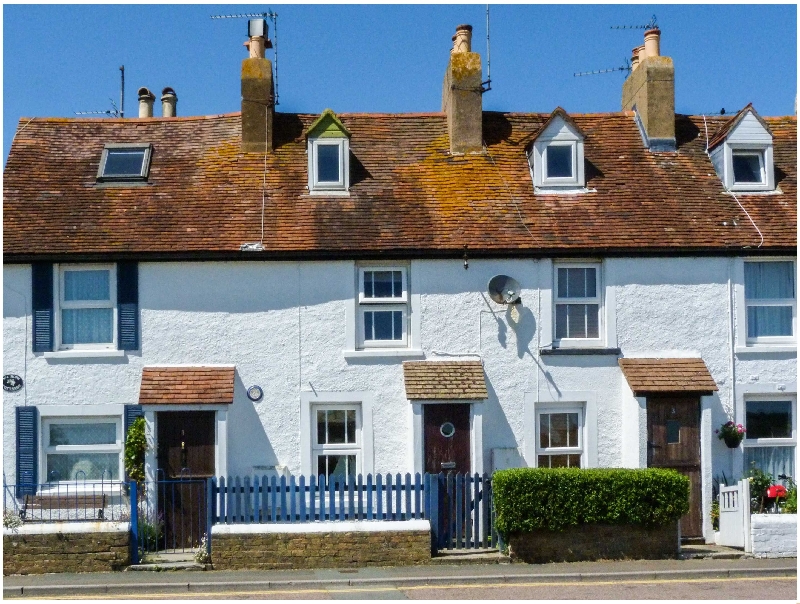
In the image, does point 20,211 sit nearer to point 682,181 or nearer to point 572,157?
point 572,157

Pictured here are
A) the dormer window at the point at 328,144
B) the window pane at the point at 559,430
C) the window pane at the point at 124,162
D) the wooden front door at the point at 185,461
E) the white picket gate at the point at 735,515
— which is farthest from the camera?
the window pane at the point at 124,162

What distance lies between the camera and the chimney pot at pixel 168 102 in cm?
2630

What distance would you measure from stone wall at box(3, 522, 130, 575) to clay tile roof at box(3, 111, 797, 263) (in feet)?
15.8

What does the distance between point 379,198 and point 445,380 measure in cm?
383

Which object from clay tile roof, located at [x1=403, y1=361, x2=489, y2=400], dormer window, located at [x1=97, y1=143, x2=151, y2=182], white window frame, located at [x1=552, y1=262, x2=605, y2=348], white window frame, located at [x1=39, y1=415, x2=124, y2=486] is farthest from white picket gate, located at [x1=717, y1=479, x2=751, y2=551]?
dormer window, located at [x1=97, y1=143, x2=151, y2=182]

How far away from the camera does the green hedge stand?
16250 mm

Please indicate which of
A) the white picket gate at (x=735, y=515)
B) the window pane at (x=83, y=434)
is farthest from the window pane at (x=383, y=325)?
the white picket gate at (x=735, y=515)

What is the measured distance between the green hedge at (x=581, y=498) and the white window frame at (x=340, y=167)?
6536mm

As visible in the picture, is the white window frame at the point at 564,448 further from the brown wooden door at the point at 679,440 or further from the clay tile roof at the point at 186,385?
the clay tile roof at the point at 186,385

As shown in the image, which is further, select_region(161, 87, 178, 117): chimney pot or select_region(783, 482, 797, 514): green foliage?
select_region(161, 87, 178, 117): chimney pot

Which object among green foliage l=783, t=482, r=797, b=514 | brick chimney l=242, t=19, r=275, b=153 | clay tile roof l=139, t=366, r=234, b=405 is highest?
brick chimney l=242, t=19, r=275, b=153

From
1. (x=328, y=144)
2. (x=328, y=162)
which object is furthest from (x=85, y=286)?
(x=328, y=144)

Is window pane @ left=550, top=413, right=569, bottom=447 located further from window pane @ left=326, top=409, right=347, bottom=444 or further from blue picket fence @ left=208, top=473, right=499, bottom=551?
window pane @ left=326, top=409, right=347, bottom=444

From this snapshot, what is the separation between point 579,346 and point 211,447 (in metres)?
6.48
